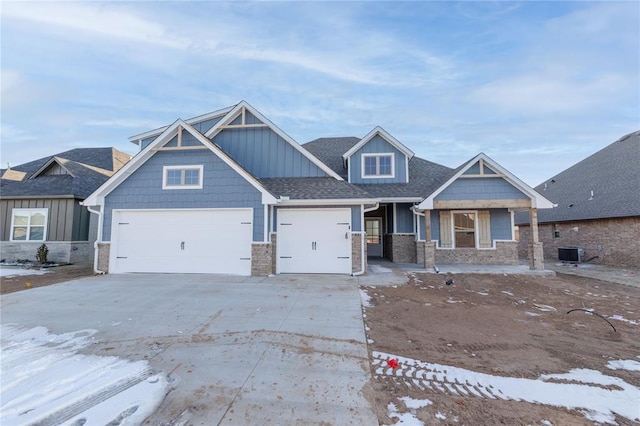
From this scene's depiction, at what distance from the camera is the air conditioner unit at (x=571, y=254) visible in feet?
49.1

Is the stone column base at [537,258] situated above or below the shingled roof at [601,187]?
below

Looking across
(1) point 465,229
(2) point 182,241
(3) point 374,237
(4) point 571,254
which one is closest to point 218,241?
(2) point 182,241

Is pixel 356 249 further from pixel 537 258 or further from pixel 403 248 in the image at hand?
pixel 537 258

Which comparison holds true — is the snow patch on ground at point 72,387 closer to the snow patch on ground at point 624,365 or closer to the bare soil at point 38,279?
the snow patch on ground at point 624,365

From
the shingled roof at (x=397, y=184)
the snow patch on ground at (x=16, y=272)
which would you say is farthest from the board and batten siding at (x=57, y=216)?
the shingled roof at (x=397, y=184)

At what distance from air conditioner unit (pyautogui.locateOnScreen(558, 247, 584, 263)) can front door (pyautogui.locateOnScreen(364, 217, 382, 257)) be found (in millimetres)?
10516

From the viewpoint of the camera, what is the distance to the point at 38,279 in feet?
31.2

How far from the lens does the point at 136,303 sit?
6.29 metres

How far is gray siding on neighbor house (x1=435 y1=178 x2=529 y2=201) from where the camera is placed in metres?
11.3

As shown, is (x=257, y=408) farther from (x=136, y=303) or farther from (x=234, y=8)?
(x=234, y=8)

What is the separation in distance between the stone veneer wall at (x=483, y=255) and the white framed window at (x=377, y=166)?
4.41 meters

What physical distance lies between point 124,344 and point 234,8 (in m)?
11.0

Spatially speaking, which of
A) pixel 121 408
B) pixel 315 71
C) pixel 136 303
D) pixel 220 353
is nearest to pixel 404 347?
pixel 220 353

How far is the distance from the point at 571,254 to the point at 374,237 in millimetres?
10968
